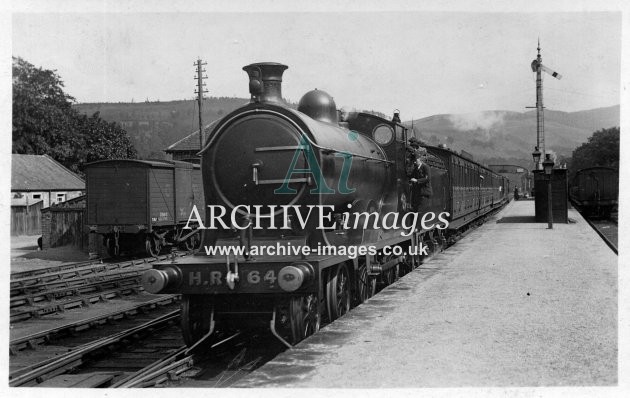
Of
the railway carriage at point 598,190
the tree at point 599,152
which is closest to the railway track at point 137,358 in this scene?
the railway carriage at point 598,190

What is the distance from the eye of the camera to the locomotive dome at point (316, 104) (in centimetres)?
992

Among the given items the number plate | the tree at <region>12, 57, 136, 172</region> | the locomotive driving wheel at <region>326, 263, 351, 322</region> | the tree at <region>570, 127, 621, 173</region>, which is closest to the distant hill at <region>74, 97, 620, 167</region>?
the tree at <region>570, 127, 621, 173</region>

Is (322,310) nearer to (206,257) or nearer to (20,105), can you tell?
(206,257)

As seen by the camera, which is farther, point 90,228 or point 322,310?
point 90,228

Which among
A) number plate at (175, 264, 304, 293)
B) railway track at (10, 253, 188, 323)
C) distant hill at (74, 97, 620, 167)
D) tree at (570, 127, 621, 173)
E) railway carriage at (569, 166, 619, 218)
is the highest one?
distant hill at (74, 97, 620, 167)

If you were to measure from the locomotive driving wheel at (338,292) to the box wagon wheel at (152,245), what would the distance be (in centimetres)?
1403

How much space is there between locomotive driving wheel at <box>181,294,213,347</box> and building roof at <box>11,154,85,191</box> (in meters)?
27.1

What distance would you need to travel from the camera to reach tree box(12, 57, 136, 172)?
37.6 meters

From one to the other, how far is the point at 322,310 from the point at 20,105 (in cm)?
2977

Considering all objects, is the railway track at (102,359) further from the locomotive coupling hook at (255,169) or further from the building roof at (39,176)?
the building roof at (39,176)

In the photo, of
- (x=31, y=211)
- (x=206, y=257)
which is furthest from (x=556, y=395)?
(x=31, y=211)

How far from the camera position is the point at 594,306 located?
9.22 metres

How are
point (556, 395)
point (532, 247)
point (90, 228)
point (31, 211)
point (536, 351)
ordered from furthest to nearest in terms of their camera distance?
point (31, 211)
point (90, 228)
point (532, 247)
point (536, 351)
point (556, 395)

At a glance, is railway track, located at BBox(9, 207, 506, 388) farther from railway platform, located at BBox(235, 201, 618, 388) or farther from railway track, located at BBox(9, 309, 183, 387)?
railway platform, located at BBox(235, 201, 618, 388)
